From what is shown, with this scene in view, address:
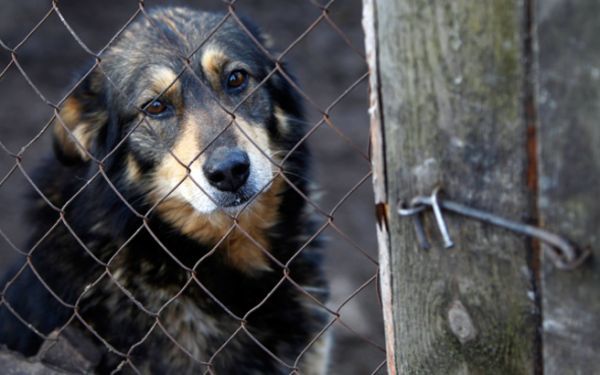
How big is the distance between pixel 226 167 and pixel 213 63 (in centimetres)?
48

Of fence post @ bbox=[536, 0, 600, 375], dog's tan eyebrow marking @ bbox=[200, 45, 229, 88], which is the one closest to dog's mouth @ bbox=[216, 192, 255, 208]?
dog's tan eyebrow marking @ bbox=[200, 45, 229, 88]

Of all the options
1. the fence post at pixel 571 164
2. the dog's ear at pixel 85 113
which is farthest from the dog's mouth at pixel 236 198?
the fence post at pixel 571 164

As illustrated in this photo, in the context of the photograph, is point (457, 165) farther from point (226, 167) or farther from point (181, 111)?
point (181, 111)

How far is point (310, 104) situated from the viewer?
4.80 metres

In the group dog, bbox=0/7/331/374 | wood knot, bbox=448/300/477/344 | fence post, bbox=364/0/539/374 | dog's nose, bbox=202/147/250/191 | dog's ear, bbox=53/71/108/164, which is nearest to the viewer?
fence post, bbox=364/0/539/374

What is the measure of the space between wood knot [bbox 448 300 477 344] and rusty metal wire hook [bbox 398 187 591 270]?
0.48 ft

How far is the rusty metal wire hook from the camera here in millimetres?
1404

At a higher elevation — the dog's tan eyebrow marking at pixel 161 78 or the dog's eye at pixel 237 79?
the dog's tan eyebrow marking at pixel 161 78

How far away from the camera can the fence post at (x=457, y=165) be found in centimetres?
142

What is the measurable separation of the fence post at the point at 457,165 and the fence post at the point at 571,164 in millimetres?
40

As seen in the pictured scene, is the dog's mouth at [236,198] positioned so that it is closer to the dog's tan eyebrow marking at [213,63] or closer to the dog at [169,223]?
the dog at [169,223]

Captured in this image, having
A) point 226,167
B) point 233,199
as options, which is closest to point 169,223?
point 233,199

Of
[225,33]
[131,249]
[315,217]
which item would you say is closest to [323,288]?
[315,217]

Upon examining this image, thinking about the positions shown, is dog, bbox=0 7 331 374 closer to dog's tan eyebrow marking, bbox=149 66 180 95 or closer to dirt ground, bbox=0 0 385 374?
dog's tan eyebrow marking, bbox=149 66 180 95
